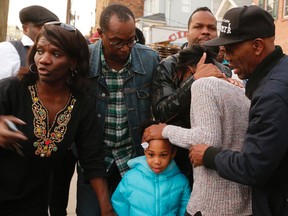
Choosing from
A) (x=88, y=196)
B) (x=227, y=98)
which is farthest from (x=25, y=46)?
(x=227, y=98)

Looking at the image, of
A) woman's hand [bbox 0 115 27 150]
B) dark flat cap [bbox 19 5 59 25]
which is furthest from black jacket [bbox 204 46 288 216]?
dark flat cap [bbox 19 5 59 25]

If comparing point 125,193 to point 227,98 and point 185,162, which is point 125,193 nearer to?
point 185,162

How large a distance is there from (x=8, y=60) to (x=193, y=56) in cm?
158

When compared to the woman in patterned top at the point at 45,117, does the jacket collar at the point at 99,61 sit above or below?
above

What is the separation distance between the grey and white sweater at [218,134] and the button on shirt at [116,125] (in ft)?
2.40

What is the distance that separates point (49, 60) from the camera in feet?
7.41

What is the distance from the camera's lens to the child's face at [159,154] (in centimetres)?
263

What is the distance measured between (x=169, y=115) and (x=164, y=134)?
226mm

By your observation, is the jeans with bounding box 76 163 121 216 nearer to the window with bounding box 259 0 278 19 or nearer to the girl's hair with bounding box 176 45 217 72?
the girl's hair with bounding box 176 45 217 72

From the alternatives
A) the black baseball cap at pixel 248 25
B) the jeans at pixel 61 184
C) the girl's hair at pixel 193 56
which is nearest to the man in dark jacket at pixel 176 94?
the girl's hair at pixel 193 56

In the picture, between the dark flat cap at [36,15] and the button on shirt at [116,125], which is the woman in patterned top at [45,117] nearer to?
the button on shirt at [116,125]

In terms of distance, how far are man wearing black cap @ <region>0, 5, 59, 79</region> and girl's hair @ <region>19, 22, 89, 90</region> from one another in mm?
876

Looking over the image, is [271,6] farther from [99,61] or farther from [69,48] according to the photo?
[69,48]

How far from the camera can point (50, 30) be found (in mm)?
2279
